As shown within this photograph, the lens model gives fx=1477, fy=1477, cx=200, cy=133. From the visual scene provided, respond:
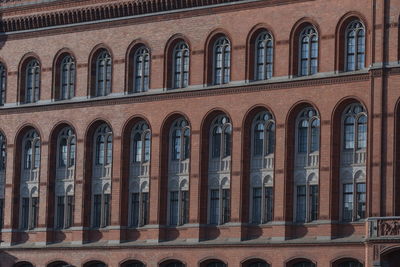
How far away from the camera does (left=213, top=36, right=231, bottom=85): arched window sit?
69125 millimetres

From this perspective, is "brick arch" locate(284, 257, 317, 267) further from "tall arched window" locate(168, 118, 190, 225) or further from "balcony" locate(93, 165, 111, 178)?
"balcony" locate(93, 165, 111, 178)

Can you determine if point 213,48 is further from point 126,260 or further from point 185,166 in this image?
point 126,260

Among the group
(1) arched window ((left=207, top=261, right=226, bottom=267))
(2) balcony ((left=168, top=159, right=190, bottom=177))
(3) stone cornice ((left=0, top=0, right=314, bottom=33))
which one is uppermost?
(3) stone cornice ((left=0, top=0, right=314, bottom=33))

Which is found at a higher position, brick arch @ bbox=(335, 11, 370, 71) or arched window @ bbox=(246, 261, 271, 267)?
brick arch @ bbox=(335, 11, 370, 71)

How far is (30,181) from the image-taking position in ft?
250

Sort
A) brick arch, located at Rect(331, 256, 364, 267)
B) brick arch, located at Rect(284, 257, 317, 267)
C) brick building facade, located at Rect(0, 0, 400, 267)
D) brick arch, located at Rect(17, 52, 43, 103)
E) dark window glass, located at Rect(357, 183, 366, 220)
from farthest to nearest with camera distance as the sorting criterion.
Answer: brick arch, located at Rect(17, 52, 43, 103)
brick arch, located at Rect(284, 257, 317, 267)
brick building facade, located at Rect(0, 0, 400, 267)
dark window glass, located at Rect(357, 183, 366, 220)
brick arch, located at Rect(331, 256, 364, 267)

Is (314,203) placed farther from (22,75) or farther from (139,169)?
(22,75)

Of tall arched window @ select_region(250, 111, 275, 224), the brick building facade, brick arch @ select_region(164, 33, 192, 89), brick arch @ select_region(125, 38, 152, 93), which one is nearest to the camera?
the brick building facade

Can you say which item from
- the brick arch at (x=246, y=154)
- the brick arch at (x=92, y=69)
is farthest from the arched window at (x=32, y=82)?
the brick arch at (x=246, y=154)

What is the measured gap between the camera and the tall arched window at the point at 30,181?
7588 centimetres

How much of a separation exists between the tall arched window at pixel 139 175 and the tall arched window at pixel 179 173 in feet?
4.32

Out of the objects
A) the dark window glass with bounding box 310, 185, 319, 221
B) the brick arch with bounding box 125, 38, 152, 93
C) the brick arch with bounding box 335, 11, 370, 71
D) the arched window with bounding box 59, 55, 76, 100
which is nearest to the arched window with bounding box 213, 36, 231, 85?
the brick arch with bounding box 125, 38, 152, 93

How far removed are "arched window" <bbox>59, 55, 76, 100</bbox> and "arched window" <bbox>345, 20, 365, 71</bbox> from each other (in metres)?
16.4

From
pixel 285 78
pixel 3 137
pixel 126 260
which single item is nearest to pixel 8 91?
pixel 3 137
